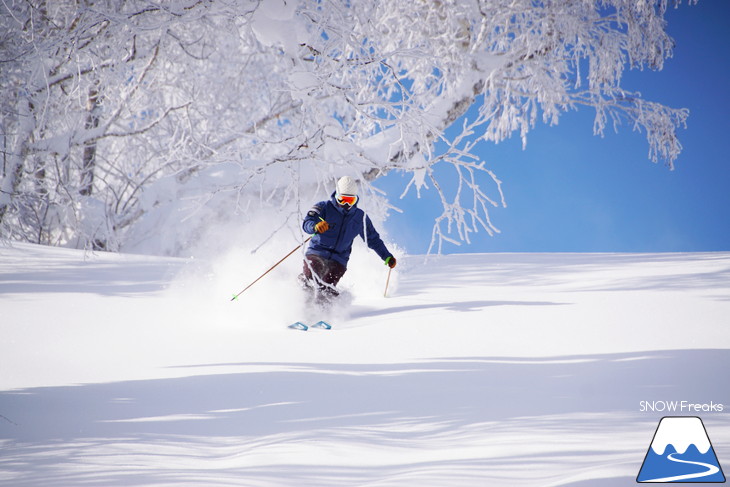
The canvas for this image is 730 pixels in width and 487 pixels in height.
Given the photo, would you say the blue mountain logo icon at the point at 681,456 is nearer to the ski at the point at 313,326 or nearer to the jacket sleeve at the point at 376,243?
the ski at the point at 313,326

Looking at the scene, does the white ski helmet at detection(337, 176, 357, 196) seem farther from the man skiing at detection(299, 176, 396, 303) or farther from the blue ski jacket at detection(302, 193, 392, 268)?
the blue ski jacket at detection(302, 193, 392, 268)

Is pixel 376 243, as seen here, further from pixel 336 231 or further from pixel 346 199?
pixel 346 199

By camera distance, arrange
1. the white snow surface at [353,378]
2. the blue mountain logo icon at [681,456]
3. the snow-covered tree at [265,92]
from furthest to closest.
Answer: the snow-covered tree at [265,92] < the white snow surface at [353,378] < the blue mountain logo icon at [681,456]

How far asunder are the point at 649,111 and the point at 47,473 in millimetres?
10671

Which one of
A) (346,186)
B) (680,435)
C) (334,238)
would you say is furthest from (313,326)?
(680,435)

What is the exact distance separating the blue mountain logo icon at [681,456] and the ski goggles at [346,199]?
3448mm

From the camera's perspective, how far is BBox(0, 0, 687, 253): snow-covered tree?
162 inches

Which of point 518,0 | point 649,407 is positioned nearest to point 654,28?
point 518,0

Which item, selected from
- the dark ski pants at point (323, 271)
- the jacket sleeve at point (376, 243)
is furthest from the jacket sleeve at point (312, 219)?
the jacket sleeve at point (376, 243)

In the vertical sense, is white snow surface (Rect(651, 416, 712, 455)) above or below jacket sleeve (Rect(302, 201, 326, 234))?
below

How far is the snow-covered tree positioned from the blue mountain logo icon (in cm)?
225

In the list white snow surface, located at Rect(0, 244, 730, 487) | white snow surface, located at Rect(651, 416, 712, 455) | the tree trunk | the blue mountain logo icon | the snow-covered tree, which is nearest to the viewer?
the blue mountain logo icon

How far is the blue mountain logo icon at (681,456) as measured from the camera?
1801 mm

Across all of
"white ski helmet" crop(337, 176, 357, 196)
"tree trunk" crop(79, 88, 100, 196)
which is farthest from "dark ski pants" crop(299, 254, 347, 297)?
"tree trunk" crop(79, 88, 100, 196)
